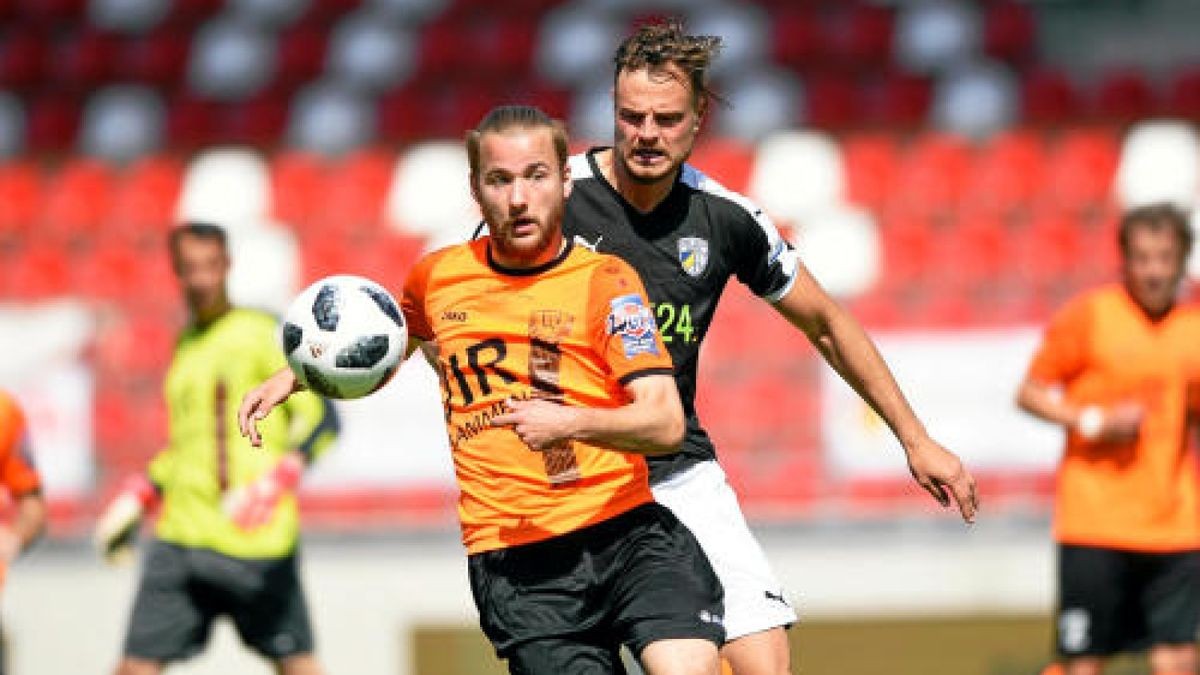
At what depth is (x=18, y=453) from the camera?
23.2 ft

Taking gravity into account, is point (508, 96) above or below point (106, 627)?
above

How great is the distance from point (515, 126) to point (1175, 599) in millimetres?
3932

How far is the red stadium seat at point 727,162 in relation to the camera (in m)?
12.2

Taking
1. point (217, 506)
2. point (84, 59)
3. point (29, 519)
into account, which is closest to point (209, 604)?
point (217, 506)

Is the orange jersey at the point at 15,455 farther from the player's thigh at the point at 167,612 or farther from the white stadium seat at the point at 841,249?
the white stadium seat at the point at 841,249

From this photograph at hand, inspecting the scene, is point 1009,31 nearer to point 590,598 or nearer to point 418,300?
point 418,300

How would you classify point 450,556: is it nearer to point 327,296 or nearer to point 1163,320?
point 1163,320

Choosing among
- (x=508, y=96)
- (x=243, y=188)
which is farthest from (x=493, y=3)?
(x=243, y=188)

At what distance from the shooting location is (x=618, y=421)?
432 centimetres

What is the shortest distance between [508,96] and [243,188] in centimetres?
190

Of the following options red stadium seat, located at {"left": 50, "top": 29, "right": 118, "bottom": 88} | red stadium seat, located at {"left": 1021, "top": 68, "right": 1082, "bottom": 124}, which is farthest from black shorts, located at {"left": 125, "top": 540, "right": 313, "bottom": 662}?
red stadium seat, located at {"left": 50, "top": 29, "right": 118, "bottom": 88}

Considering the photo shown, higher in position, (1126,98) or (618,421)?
(1126,98)

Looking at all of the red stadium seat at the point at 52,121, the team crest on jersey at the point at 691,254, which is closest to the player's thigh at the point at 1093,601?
the team crest on jersey at the point at 691,254

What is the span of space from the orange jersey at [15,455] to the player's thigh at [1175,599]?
3965mm
